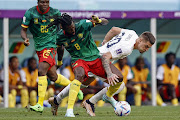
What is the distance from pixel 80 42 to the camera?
875 centimetres

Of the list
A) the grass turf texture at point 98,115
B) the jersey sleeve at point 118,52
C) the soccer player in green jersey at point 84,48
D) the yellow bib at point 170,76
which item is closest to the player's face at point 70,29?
the soccer player in green jersey at point 84,48

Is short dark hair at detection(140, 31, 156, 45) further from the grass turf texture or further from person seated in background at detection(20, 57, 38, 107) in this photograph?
person seated in background at detection(20, 57, 38, 107)

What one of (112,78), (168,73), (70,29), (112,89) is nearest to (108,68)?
(112,78)

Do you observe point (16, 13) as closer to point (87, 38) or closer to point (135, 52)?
point (135, 52)

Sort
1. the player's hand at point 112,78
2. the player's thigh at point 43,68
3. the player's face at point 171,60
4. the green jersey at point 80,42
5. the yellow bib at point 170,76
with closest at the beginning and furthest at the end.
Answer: the player's hand at point 112,78 < the green jersey at point 80,42 < the player's thigh at point 43,68 < the yellow bib at point 170,76 < the player's face at point 171,60

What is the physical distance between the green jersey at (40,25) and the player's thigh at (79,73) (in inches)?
45.6

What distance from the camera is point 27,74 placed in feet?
48.2

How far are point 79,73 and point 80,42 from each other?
25.5 inches

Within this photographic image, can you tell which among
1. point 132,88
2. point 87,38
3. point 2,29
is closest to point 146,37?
point 87,38

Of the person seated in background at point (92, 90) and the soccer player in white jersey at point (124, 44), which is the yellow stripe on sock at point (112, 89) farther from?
the person seated in background at point (92, 90)

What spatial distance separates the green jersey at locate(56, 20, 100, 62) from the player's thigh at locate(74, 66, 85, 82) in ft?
0.91

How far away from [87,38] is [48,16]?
102 centimetres

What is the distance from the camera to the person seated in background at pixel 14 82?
14.0m

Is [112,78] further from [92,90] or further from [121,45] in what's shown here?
[92,90]
